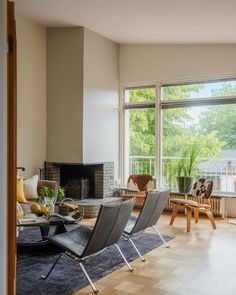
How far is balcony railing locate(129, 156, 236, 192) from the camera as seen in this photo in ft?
22.9

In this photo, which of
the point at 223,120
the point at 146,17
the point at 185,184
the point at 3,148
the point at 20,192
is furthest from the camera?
the point at 223,120

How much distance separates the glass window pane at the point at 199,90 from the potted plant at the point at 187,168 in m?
1.00

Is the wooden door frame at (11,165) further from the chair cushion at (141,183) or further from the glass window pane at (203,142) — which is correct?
the glass window pane at (203,142)

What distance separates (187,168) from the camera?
7117 millimetres

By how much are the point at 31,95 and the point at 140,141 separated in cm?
248

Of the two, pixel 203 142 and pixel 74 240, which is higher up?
pixel 203 142

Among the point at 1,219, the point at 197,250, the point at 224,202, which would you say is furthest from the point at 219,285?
the point at 224,202

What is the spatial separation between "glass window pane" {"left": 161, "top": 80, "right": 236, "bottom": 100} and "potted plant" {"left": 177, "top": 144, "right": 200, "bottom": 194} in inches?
39.3

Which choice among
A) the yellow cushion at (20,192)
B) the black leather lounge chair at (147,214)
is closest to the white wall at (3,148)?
the black leather lounge chair at (147,214)

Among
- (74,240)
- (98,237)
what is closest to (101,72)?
(74,240)

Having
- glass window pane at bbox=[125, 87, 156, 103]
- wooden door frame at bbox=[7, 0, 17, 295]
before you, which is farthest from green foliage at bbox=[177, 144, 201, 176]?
wooden door frame at bbox=[7, 0, 17, 295]

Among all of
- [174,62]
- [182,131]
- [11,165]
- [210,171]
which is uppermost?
[174,62]

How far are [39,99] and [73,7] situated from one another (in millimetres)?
2087

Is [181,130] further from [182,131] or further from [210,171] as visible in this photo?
[210,171]
